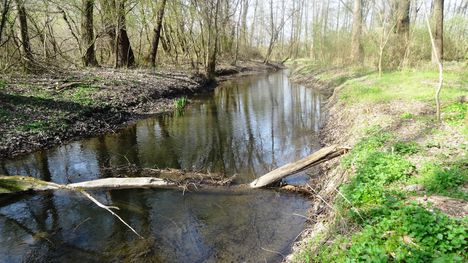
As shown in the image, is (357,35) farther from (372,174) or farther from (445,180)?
(445,180)

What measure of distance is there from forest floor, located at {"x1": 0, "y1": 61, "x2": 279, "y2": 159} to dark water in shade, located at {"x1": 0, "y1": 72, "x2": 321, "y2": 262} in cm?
74

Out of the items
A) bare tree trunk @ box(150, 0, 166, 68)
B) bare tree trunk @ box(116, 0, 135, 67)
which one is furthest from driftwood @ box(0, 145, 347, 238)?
bare tree trunk @ box(150, 0, 166, 68)

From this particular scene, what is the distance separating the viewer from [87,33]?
19.4 m

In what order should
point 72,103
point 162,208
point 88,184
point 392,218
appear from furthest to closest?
point 72,103, point 88,184, point 162,208, point 392,218

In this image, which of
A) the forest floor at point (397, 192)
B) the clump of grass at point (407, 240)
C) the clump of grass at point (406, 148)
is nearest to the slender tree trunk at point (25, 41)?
the forest floor at point (397, 192)

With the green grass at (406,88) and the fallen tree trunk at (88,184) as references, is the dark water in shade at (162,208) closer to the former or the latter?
the fallen tree trunk at (88,184)

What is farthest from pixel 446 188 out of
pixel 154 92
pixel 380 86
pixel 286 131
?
pixel 154 92

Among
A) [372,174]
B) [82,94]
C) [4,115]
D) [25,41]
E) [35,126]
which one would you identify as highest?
[25,41]

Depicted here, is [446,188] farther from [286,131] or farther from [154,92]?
[154,92]

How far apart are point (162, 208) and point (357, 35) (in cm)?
1881

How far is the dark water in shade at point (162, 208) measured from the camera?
5.28 m

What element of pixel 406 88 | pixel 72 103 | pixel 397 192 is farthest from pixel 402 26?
pixel 72 103

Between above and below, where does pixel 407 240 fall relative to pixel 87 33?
below

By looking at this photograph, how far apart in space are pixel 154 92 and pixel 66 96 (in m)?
4.78
